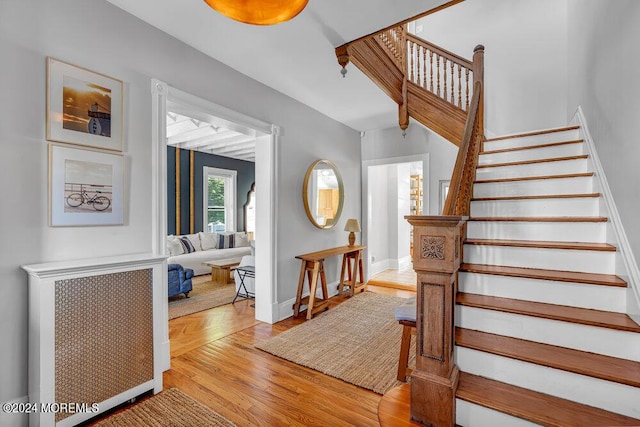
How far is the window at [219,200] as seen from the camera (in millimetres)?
7271

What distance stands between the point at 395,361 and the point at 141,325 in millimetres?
1963

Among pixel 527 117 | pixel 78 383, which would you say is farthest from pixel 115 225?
pixel 527 117

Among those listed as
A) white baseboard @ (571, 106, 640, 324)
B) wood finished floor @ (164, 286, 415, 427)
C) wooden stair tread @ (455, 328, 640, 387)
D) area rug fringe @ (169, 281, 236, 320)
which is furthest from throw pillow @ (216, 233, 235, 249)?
white baseboard @ (571, 106, 640, 324)

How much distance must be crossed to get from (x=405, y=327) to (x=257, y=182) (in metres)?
2.26

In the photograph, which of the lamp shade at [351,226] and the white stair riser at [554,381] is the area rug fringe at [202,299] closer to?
the lamp shade at [351,226]

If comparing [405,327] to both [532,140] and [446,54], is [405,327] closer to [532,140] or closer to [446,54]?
[532,140]

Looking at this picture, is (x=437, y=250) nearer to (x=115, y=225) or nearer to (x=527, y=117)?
(x=115, y=225)

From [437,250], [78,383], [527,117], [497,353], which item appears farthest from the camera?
[527,117]

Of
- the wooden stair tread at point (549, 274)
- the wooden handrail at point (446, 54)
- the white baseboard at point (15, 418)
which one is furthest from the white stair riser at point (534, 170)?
the white baseboard at point (15, 418)

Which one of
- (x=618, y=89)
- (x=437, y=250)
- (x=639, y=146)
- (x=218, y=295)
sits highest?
(x=618, y=89)

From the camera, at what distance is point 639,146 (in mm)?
1584

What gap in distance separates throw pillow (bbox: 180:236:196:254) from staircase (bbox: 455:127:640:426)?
17.6 ft

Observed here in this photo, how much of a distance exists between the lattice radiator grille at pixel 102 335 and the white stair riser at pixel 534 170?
3.15 meters

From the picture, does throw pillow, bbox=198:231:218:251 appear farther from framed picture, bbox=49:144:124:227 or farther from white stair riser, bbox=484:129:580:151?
white stair riser, bbox=484:129:580:151
